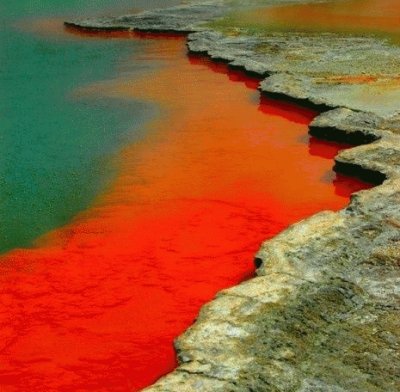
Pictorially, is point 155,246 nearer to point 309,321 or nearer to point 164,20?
point 309,321

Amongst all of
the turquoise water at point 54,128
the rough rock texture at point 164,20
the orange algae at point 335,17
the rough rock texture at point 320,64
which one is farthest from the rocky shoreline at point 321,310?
the rough rock texture at point 164,20

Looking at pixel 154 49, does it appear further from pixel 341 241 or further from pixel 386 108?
pixel 341 241

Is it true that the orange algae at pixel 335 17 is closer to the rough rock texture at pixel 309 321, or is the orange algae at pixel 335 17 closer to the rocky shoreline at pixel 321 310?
the rocky shoreline at pixel 321 310

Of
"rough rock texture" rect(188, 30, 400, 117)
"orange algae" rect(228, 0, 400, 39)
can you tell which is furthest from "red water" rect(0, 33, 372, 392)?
"orange algae" rect(228, 0, 400, 39)

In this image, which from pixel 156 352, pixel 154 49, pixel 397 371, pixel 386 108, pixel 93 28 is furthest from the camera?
pixel 93 28

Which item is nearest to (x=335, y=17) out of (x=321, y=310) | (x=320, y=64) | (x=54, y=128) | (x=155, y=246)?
(x=320, y=64)

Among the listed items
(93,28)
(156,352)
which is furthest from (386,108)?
(93,28)
